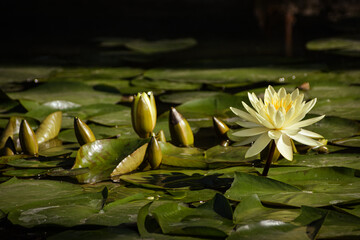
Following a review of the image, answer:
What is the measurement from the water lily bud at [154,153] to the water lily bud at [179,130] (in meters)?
0.18

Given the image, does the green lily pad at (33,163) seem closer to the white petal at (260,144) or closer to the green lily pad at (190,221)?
the green lily pad at (190,221)

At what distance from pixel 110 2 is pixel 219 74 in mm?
5253

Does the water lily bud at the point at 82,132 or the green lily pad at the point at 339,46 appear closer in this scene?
the water lily bud at the point at 82,132

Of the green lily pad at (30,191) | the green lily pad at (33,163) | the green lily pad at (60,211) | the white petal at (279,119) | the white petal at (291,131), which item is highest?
the white petal at (279,119)

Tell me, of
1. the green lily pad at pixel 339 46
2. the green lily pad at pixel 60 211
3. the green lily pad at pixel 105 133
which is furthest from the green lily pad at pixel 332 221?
the green lily pad at pixel 339 46

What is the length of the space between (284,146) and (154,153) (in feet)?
1.11

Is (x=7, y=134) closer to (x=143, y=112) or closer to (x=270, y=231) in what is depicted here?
(x=143, y=112)

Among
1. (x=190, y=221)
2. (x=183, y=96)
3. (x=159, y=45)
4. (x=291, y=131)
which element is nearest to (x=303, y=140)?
(x=291, y=131)

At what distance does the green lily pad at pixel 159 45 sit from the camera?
3.65m

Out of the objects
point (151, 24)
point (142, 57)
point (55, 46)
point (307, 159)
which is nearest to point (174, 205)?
point (307, 159)

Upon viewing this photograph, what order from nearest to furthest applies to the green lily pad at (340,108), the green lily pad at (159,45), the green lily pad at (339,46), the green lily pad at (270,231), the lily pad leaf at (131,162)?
the green lily pad at (270,231) < the lily pad leaf at (131,162) < the green lily pad at (340,108) < the green lily pad at (339,46) < the green lily pad at (159,45)

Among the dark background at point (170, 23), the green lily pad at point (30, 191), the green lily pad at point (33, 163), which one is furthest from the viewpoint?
the dark background at point (170, 23)

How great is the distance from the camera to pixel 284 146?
1074 mm

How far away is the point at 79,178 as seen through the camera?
1.25 m
